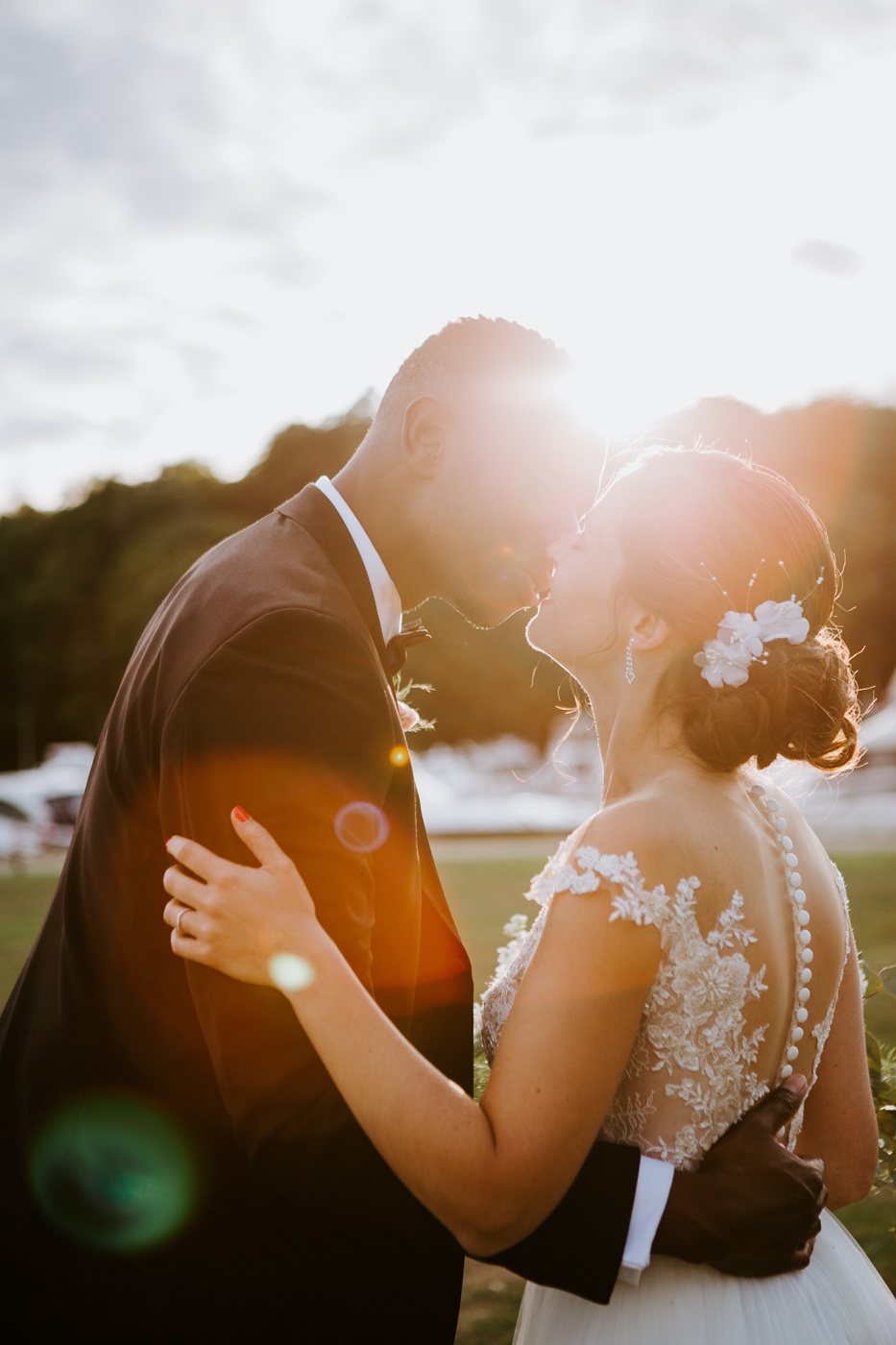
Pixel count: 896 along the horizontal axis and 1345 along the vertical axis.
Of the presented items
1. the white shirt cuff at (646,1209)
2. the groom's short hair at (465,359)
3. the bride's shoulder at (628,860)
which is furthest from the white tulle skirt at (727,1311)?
the groom's short hair at (465,359)

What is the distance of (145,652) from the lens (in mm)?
2668

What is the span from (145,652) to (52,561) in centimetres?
4355

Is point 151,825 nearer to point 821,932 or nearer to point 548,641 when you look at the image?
point 548,641

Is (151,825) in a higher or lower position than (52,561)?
lower

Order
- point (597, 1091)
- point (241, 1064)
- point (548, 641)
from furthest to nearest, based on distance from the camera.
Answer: point (548, 641)
point (597, 1091)
point (241, 1064)

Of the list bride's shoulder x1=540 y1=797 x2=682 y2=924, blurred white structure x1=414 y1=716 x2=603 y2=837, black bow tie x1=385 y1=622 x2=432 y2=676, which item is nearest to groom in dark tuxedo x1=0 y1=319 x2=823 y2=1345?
black bow tie x1=385 y1=622 x2=432 y2=676

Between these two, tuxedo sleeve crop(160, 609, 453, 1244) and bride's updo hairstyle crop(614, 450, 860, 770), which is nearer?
tuxedo sleeve crop(160, 609, 453, 1244)

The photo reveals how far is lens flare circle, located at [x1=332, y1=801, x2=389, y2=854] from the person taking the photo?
2.23m

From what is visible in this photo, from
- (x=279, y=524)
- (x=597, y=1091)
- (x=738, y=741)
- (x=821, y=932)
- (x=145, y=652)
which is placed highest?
(x=279, y=524)

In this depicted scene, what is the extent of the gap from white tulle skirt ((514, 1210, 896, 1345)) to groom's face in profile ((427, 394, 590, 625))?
198cm

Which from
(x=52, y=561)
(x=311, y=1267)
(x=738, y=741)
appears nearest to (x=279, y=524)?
(x=738, y=741)

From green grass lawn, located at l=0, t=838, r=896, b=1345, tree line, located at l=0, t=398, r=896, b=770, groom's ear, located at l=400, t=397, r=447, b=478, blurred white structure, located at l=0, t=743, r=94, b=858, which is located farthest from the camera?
tree line, located at l=0, t=398, r=896, b=770

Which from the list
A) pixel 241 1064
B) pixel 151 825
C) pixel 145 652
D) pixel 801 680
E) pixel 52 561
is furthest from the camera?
pixel 52 561

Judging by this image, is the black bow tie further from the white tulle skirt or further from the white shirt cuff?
the white tulle skirt
